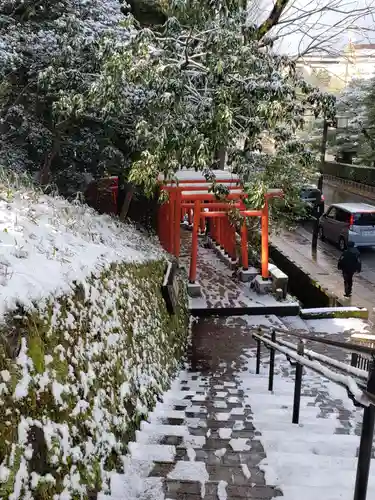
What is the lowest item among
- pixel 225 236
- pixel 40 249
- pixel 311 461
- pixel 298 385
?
pixel 225 236

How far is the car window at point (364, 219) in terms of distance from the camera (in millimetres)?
16034

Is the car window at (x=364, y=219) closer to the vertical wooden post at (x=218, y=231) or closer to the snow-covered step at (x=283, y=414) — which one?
the vertical wooden post at (x=218, y=231)

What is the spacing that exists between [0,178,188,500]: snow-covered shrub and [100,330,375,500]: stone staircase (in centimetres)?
23

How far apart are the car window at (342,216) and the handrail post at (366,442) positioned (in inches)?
601

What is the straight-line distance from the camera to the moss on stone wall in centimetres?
224

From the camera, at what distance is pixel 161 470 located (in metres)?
3.02

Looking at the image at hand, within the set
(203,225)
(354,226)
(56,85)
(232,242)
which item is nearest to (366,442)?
(56,85)

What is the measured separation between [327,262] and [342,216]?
2.26 meters

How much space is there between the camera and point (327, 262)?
51.2 ft

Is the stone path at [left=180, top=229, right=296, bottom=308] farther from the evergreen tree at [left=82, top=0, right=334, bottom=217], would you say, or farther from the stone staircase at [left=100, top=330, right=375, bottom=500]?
the stone staircase at [left=100, top=330, right=375, bottom=500]

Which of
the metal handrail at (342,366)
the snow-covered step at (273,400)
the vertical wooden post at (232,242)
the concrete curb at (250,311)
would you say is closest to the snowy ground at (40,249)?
the metal handrail at (342,366)

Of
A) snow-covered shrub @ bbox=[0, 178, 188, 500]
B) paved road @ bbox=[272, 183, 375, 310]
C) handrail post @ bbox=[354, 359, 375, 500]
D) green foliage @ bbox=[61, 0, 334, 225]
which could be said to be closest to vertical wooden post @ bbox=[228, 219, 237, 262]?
paved road @ bbox=[272, 183, 375, 310]

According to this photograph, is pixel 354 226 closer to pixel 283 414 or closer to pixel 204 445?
pixel 283 414

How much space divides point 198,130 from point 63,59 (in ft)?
8.89
